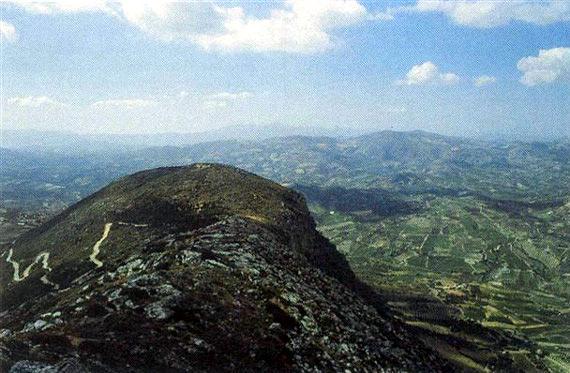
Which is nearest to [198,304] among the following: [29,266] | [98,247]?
[98,247]

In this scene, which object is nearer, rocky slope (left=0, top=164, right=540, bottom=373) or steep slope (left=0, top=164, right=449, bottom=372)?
rocky slope (left=0, top=164, right=540, bottom=373)

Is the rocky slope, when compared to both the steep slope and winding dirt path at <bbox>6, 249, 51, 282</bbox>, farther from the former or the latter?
winding dirt path at <bbox>6, 249, 51, 282</bbox>

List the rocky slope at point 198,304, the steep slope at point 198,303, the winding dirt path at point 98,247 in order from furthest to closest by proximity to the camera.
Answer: the winding dirt path at point 98,247 → the steep slope at point 198,303 → the rocky slope at point 198,304

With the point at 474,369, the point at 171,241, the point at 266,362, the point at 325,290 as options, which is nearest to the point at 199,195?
the point at 171,241

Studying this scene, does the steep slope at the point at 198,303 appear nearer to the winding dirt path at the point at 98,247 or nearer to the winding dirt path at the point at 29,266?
the winding dirt path at the point at 98,247

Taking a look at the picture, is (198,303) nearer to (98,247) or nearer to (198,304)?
(198,304)

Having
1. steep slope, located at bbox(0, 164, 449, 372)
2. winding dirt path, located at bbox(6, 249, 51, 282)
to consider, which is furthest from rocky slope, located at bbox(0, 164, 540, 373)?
winding dirt path, located at bbox(6, 249, 51, 282)

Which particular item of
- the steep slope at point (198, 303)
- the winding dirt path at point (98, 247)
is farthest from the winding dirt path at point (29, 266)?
the winding dirt path at point (98, 247)

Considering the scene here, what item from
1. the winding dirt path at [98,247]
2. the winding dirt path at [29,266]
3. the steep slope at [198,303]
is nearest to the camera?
the steep slope at [198,303]
